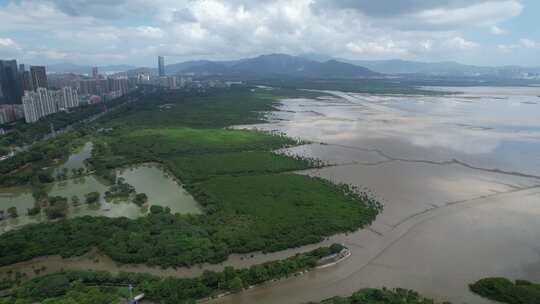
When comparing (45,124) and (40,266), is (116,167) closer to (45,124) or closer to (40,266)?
(40,266)

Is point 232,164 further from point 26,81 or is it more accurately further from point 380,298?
point 26,81

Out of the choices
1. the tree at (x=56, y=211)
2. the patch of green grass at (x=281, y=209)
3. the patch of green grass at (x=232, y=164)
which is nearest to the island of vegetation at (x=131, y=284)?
the patch of green grass at (x=281, y=209)

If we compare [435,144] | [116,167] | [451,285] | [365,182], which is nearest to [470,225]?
[451,285]

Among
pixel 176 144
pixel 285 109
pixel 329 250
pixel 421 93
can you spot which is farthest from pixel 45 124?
pixel 421 93

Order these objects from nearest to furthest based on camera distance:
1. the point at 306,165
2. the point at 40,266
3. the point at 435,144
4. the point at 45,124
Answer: the point at 40,266
the point at 306,165
the point at 435,144
the point at 45,124

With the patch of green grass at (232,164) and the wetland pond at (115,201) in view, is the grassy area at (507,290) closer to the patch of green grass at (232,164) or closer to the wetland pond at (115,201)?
the wetland pond at (115,201)

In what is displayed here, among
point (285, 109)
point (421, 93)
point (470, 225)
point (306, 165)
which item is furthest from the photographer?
point (421, 93)

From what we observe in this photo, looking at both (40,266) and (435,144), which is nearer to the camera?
(40,266)

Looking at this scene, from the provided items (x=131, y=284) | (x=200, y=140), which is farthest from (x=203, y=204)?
(x=200, y=140)
